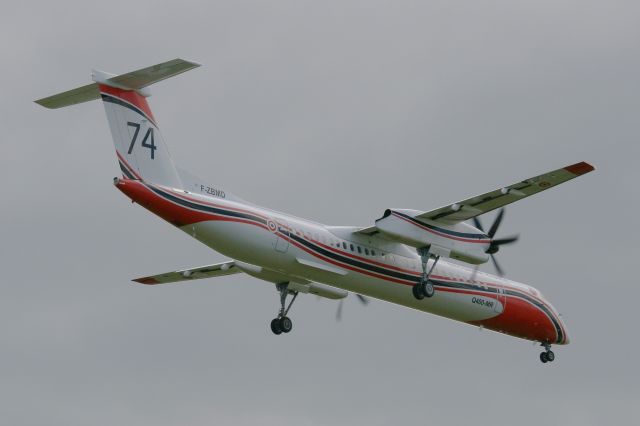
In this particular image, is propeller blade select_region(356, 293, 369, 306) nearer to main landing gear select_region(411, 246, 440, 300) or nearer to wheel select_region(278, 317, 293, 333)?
wheel select_region(278, 317, 293, 333)

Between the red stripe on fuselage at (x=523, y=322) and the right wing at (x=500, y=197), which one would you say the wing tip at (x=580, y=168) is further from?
the red stripe on fuselage at (x=523, y=322)

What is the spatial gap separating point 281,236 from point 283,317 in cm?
565

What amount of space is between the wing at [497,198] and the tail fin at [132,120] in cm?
774

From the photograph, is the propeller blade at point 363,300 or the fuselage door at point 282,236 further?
the propeller blade at point 363,300

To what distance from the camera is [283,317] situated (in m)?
43.2

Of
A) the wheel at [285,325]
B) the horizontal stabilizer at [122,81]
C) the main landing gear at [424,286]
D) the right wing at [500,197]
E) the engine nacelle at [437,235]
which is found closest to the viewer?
the horizontal stabilizer at [122,81]

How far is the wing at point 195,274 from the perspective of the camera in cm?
4519

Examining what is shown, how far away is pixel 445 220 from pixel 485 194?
2000mm

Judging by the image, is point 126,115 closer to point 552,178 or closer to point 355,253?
point 355,253

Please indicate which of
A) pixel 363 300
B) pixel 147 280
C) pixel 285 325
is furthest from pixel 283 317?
pixel 147 280

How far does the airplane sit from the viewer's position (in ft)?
118

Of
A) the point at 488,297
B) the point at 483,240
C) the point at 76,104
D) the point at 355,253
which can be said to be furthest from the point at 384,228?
the point at 76,104

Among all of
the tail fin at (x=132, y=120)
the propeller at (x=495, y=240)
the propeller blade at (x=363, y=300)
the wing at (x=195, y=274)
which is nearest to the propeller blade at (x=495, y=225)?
the propeller at (x=495, y=240)

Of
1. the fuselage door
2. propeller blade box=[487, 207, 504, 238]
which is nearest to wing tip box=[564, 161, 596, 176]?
propeller blade box=[487, 207, 504, 238]
